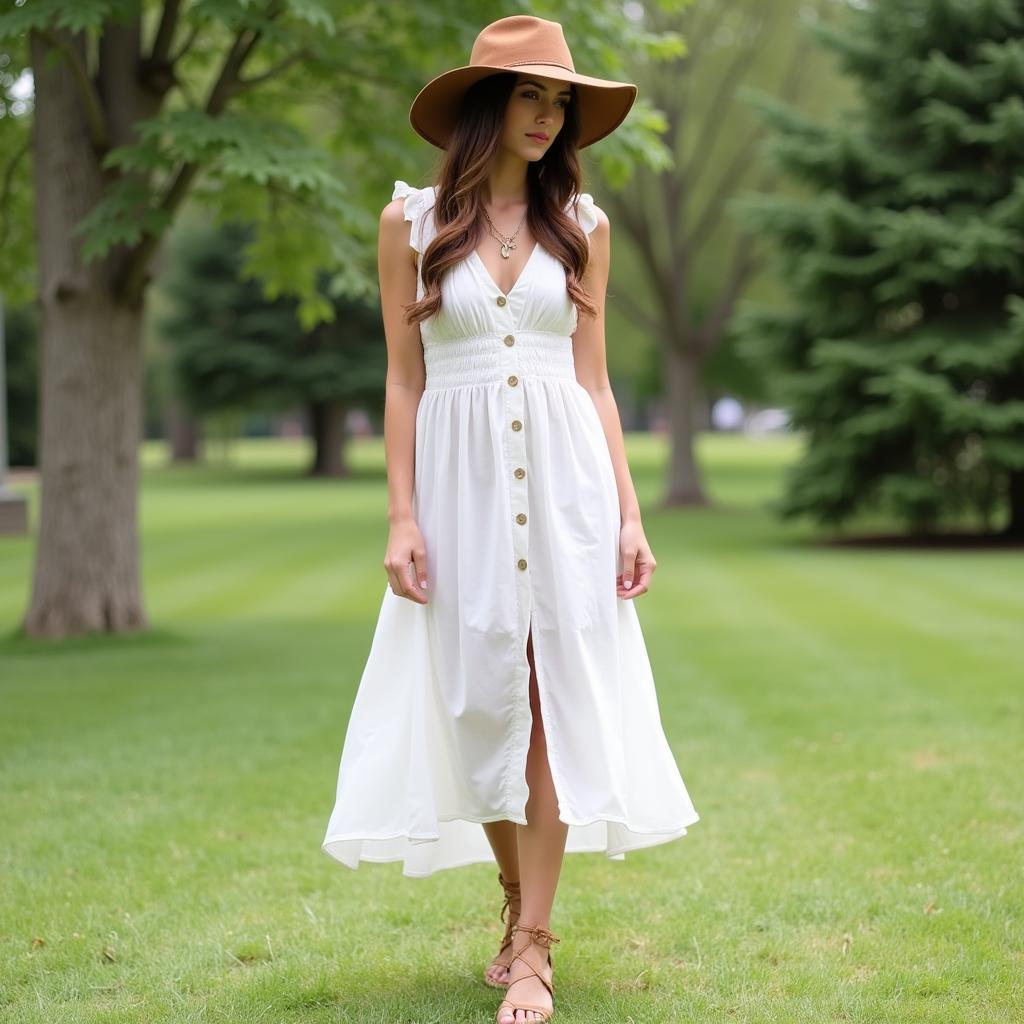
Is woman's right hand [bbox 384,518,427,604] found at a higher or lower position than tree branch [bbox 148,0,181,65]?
lower

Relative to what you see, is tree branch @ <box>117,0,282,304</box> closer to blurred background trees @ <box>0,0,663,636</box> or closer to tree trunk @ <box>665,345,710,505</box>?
blurred background trees @ <box>0,0,663,636</box>

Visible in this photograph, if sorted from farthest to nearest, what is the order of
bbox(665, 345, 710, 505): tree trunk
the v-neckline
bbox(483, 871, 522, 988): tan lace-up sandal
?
bbox(665, 345, 710, 505): tree trunk, bbox(483, 871, 522, 988): tan lace-up sandal, the v-neckline

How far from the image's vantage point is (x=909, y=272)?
55.1 ft

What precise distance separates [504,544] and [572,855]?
188 cm

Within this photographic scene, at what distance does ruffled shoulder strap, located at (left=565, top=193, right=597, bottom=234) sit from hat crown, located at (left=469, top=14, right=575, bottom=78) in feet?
1.07

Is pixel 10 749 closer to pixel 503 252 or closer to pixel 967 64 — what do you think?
pixel 503 252

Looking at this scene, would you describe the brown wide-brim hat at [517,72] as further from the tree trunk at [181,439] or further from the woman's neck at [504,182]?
the tree trunk at [181,439]

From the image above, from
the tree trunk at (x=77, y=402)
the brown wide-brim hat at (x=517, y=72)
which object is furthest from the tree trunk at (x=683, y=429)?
the brown wide-brim hat at (x=517, y=72)

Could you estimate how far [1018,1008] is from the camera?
3355mm

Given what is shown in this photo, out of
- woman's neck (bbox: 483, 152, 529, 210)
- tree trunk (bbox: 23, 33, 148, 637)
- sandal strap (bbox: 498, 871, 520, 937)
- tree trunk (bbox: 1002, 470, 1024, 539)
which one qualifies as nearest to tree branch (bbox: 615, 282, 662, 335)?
tree trunk (bbox: 1002, 470, 1024, 539)

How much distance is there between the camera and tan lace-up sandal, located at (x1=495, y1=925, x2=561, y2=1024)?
3.28 meters

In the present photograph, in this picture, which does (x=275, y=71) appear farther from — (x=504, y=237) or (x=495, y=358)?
(x=495, y=358)

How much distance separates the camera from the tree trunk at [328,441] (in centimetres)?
3759

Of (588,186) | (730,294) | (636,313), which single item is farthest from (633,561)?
(730,294)
